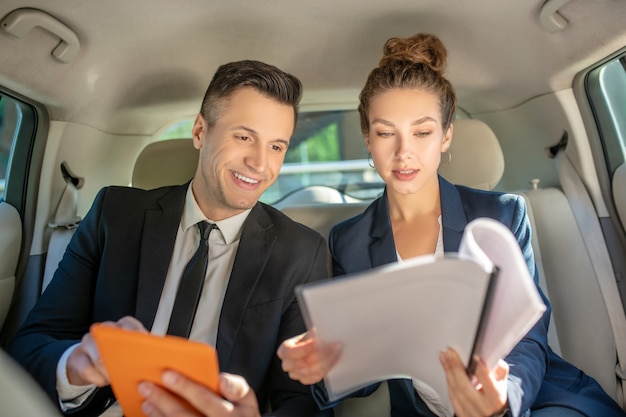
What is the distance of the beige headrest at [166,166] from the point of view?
232 centimetres

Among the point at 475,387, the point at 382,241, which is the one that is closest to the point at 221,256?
the point at 382,241

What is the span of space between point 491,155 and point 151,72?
1507mm

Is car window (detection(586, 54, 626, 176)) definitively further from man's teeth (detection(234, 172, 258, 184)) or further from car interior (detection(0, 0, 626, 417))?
man's teeth (detection(234, 172, 258, 184))

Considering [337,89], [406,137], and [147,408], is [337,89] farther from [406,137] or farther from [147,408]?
[147,408]

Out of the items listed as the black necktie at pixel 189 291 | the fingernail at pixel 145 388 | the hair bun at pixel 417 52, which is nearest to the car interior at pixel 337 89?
the hair bun at pixel 417 52

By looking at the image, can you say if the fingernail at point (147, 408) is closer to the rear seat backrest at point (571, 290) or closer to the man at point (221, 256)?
the man at point (221, 256)

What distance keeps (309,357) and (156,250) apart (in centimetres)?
72

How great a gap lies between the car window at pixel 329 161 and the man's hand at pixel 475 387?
76.7 inches

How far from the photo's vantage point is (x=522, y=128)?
2.68 m

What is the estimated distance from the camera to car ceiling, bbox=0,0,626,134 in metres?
1.92

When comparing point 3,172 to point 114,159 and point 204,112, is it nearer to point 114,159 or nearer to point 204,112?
point 114,159

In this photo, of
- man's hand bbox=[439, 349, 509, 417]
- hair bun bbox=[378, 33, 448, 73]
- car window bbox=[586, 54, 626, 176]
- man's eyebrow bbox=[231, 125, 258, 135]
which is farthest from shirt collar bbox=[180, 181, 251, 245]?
car window bbox=[586, 54, 626, 176]

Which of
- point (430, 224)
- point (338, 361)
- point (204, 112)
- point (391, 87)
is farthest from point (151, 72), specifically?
point (338, 361)

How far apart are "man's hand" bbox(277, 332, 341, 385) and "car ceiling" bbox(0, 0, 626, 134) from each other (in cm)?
128
